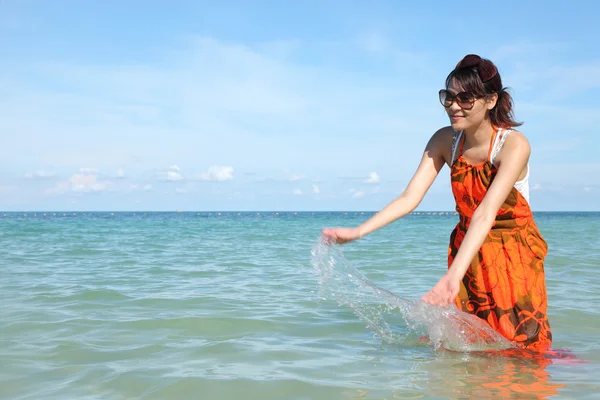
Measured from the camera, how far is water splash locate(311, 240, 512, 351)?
322 cm

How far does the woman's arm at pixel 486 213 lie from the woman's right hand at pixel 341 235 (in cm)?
68

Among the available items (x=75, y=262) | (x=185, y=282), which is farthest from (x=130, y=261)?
(x=185, y=282)

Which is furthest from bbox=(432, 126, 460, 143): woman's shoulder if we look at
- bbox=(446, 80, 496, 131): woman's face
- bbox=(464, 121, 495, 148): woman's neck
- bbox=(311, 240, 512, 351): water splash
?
bbox=(311, 240, 512, 351): water splash

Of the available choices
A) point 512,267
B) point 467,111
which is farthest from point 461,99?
point 512,267

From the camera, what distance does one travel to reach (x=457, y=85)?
2.92 meters

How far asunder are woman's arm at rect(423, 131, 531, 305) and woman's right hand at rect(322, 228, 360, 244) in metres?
0.68

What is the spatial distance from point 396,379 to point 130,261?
7466 millimetres

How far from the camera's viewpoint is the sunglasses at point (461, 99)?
291cm

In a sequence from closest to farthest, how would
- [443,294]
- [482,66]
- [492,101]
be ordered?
[443,294] → [482,66] → [492,101]

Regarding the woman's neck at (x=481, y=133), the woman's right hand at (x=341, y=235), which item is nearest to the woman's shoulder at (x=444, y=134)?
the woman's neck at (x=481, y=133)

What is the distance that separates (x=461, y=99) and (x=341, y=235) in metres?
0.95

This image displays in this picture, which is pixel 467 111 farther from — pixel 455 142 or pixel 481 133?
pixel 455 142

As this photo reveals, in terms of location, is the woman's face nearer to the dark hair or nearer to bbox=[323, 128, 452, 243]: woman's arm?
the dark hair

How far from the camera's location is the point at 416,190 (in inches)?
134
